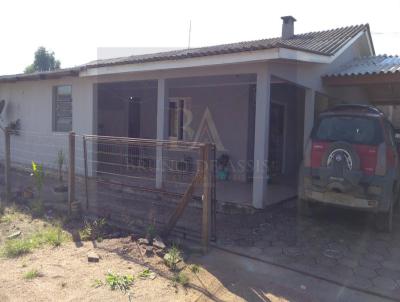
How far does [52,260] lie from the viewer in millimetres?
4320

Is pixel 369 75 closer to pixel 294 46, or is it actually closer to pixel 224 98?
pixel 294 46

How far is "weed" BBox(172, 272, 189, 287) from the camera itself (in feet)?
12.3

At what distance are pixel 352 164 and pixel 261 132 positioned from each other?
162 cm

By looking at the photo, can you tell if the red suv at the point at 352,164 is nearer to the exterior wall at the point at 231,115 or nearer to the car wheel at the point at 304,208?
the car wheel at the point at 304,208

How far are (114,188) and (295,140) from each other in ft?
19.6

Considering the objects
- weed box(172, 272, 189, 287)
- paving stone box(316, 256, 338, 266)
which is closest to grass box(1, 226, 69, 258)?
weed box(172, 272, 189, 287)

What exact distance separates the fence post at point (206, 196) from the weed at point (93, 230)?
5.09 feet

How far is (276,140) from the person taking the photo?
10.3 meters

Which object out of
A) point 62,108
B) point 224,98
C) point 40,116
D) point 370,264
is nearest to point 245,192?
point 224,98

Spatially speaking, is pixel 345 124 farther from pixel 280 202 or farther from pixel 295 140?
pixel 295 140

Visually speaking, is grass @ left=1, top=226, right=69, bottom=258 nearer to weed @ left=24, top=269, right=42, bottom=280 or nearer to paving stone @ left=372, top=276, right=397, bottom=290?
weed @ left=24, top=269, right=42, bottom=280

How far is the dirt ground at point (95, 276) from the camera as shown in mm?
3490

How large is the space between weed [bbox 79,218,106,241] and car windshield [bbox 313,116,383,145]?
3.67 m

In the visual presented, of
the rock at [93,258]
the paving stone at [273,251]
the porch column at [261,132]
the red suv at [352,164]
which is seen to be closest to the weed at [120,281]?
the rock at [93,258]
